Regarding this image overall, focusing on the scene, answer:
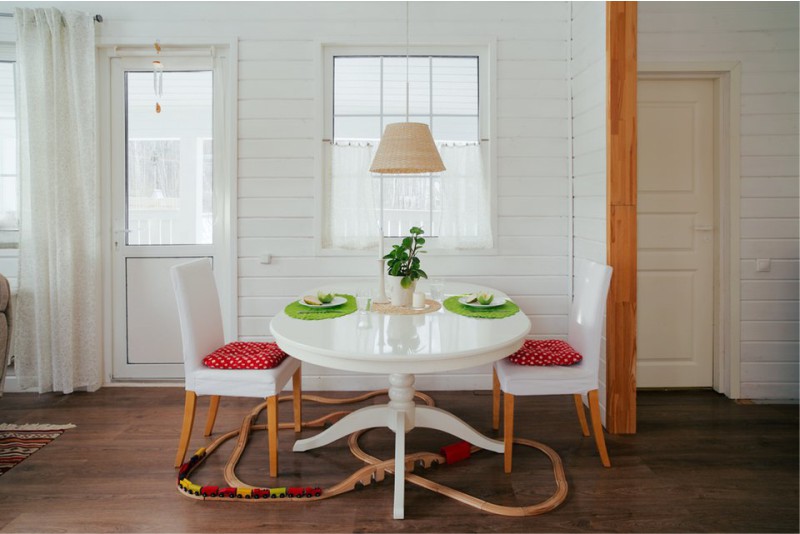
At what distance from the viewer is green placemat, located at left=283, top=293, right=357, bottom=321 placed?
7.34ft

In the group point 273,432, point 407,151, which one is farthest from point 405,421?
point 407,151

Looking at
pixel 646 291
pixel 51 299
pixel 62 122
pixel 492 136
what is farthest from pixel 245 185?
pixel 646 291

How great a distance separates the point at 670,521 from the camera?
76.9 inches

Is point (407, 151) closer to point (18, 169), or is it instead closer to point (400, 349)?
point (400, 349)

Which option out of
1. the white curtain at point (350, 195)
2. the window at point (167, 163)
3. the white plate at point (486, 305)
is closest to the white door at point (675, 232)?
the white plate at point (486, 305)

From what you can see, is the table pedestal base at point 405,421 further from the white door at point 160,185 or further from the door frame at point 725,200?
the door frame at point 725,200

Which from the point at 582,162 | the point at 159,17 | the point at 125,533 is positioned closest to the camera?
the point at 125,533

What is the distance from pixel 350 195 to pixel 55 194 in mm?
1845

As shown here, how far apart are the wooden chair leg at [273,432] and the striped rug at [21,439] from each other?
1.21 metres

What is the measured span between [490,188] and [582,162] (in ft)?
1.93

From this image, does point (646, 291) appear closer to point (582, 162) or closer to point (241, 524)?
point (582, 162)

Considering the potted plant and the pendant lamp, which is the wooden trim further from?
the potted plant

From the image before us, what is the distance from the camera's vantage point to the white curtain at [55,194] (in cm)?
327

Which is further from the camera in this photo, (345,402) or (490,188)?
(490,188)
